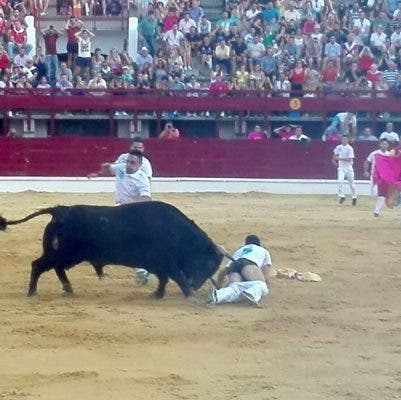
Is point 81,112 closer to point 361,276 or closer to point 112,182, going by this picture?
point 112,182

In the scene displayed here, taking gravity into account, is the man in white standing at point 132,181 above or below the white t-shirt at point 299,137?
above

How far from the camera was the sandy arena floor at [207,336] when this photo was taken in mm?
7098

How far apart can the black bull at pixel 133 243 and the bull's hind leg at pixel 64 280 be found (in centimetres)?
10

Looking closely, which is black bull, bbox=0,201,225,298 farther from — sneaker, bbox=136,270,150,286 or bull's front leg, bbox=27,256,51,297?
sneaker, bbox=136,270,150,286

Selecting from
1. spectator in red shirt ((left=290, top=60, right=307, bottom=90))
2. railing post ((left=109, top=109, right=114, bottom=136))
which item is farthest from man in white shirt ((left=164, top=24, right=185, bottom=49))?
spectator in red shirt ((left=290, top=60, right=307, bottom=90))

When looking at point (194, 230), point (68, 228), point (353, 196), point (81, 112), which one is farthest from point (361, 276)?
point (81, 112)

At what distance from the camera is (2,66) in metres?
22.5

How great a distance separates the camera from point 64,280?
398 inches

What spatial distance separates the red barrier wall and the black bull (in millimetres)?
11802

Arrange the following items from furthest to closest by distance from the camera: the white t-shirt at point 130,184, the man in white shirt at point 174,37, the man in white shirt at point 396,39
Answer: the man in white shirt at point 396,39
the man in white shirt at point 174,37
the white t-shirt at point 130,184

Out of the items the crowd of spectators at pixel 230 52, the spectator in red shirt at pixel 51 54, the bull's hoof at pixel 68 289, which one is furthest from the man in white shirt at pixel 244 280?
the spectator in red shirt at pixel 51 54

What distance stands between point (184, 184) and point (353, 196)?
146 inches

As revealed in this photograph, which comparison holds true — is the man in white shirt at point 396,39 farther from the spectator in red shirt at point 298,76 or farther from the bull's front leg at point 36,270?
the bull's front leg at point 36,270

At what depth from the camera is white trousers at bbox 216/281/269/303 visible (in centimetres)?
968
